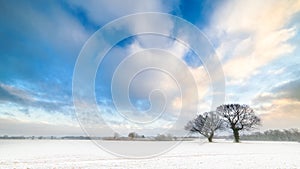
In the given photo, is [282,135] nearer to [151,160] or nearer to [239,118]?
[239,118]

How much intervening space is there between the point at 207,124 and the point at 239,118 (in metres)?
8.52

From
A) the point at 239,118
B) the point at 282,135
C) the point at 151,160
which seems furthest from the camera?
the point at 282,135

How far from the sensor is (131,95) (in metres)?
20.5

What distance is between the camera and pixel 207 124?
185 feet

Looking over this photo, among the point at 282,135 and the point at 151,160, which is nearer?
the point at 151,160

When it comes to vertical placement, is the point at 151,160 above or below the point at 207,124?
below

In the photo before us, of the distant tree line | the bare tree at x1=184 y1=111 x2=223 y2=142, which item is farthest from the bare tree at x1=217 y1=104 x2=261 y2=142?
the distant tree line

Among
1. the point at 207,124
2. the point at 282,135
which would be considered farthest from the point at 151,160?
the point at 282,135

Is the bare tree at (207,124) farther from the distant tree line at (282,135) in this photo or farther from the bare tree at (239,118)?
the distant tree line at (282,135)

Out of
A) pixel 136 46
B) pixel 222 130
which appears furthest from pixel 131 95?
pixel 222 130

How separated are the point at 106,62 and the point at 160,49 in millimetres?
6155

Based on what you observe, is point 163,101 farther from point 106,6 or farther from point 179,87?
point 106,6

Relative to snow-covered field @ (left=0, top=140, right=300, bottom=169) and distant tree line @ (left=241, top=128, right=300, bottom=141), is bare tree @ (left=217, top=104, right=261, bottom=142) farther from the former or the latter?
distant tree line @ (left=241, top=128, right=300, bottom=141)

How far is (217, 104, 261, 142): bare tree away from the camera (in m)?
52.2
